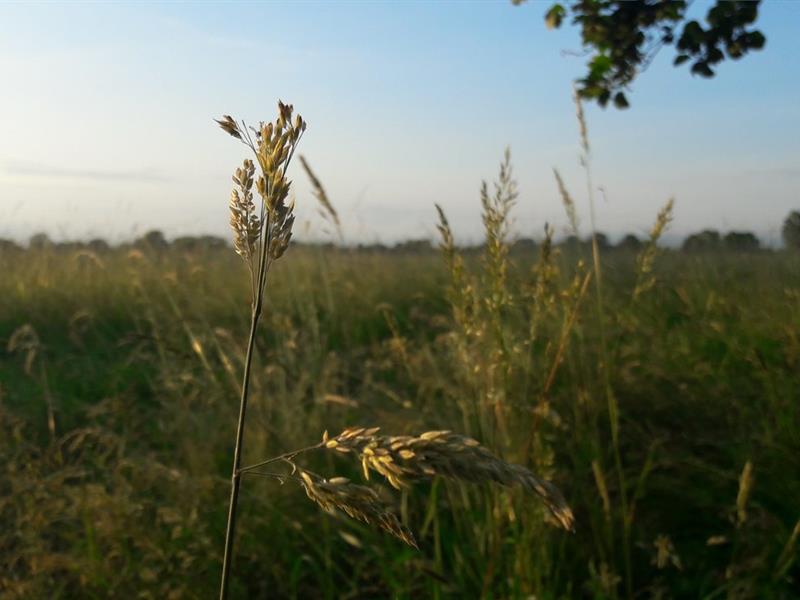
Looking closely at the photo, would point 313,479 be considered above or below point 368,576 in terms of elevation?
above

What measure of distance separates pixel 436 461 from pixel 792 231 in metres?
6.90

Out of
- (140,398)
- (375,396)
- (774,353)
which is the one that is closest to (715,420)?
(774,353)

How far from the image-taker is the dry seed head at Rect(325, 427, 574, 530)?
2.18ft

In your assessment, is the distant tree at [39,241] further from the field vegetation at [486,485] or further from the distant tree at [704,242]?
the distant tree at [704,242]

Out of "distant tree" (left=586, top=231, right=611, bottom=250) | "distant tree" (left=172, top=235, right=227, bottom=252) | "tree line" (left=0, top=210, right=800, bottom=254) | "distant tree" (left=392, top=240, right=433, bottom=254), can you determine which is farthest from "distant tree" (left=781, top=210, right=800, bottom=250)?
"distant tree" (left=172, top=235, right=227, bottom=252)

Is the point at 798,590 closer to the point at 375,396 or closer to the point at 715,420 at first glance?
the point at 715,420

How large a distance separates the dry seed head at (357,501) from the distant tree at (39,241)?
9.16 m

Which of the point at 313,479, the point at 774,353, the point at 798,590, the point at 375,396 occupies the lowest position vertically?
the point at 798,590

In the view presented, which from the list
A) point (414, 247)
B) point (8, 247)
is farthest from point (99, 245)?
point (414, 247)

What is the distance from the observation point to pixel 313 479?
71cm

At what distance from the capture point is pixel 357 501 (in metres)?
0.67

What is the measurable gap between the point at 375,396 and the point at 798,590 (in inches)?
71.3

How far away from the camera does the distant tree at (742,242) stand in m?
7.43

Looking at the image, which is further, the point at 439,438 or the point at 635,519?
the point at 635,519
